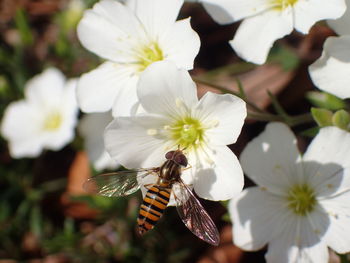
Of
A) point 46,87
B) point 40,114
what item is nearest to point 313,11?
point 46,87

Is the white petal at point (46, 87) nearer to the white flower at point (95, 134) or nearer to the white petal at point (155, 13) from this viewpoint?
the white flower at point (95, 134)

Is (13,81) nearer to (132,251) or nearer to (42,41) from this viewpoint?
(42,41)

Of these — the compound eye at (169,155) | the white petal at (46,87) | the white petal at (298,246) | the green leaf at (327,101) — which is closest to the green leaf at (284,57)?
the green leaf at (327,101)

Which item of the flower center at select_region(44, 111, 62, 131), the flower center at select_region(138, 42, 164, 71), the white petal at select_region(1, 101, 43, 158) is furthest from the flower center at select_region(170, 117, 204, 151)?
the flower center at select_region(44, 111, 62, 131)

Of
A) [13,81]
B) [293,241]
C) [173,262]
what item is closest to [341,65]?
[293,241]

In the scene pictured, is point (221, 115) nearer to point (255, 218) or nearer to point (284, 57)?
point (255, 218)
